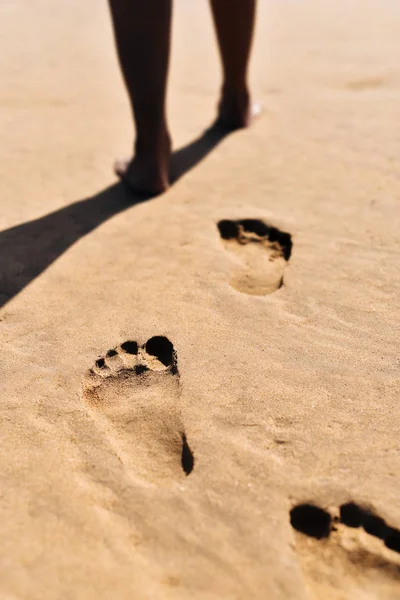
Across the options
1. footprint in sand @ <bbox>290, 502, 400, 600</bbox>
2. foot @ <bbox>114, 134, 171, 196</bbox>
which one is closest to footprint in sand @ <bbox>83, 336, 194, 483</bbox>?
footprint in sand @ <bbox>290, 502, 400, 600</bbox>

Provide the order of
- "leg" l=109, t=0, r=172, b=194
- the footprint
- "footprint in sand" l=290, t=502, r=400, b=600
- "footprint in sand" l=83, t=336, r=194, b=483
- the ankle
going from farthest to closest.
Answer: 1. the ankle
2. "leg" l=109, t=0, r=172, b=194
3. the footprint
4. "footprint in sand" l=83, t=336, r=194, b=483
5. "footprint in sand" l=290, t=502, r=400, b=600

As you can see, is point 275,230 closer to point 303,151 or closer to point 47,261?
point 303,151

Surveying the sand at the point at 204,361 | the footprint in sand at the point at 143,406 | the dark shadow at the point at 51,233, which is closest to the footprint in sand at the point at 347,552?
the sand at the point at 204,361

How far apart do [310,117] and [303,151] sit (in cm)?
33

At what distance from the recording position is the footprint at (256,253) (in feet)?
5.49

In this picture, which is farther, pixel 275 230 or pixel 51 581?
pixel 275 230

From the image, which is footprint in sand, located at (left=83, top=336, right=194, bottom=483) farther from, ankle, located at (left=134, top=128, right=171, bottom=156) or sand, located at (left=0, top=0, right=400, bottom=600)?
ankle, located at (left=134, top=128, right=171, bottom=156)

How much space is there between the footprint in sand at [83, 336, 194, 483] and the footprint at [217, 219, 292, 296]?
13.6 inches

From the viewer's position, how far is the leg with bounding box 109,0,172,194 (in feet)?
5.97

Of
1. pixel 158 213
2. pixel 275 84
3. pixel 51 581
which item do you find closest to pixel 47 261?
pixel 158 213

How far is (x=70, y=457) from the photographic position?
4.07 feet

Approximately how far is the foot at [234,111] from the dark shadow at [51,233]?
0.33 m

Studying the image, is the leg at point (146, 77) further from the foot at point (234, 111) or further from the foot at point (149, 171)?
the foot at point (234, 111)

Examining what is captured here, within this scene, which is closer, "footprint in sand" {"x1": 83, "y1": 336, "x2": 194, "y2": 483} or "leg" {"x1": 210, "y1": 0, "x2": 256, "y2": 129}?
"footprint in sand" {"x1": 83, "y1": 336, "x2": 194, "y2": 483}
